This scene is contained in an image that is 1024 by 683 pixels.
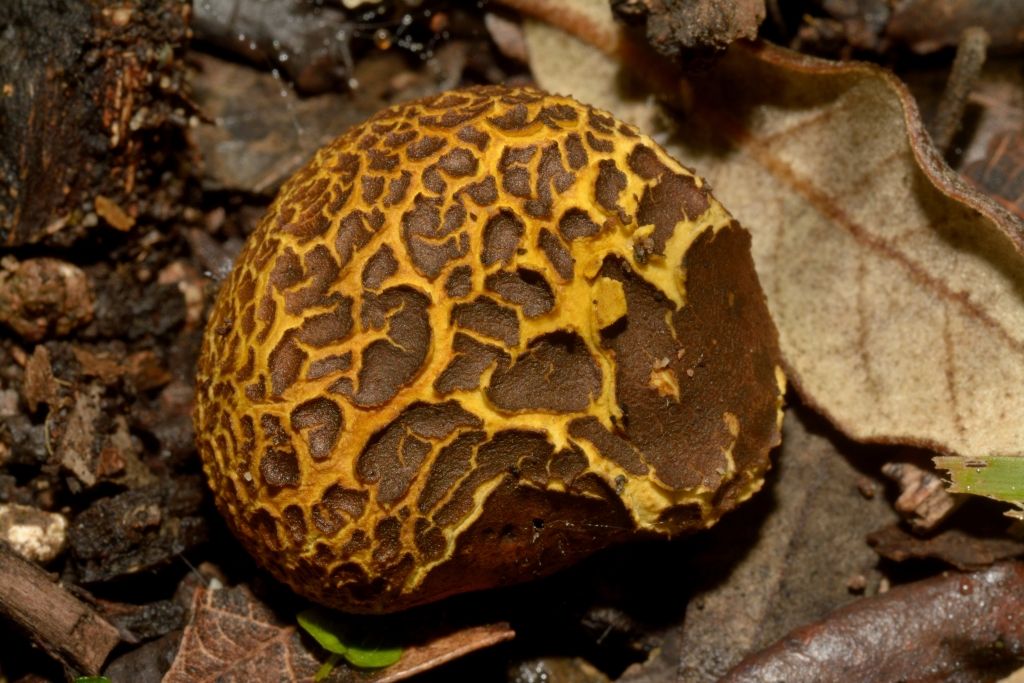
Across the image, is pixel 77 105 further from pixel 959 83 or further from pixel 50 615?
pixel 959 83

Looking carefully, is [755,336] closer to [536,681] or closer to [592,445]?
[592,445]

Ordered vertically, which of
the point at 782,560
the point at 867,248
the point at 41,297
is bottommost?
the point at 782,560

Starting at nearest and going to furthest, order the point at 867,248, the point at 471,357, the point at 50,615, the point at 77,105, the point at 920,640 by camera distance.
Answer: the point at 471,357 → the point at 50,615 → the point at 920,640 → the point at 867,248 → the point at 77,105

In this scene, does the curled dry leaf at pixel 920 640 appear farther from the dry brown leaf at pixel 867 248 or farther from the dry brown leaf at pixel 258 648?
the dry brown leaf at pixel 258 648

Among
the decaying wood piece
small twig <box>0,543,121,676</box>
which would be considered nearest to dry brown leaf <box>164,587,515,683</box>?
small twig <box>0,543,121,676</box>

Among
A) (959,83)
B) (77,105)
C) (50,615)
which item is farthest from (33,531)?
(959,83)

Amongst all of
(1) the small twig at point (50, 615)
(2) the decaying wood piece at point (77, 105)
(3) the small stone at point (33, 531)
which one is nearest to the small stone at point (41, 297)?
(2) the decaying wood piece at point (77, 105)
